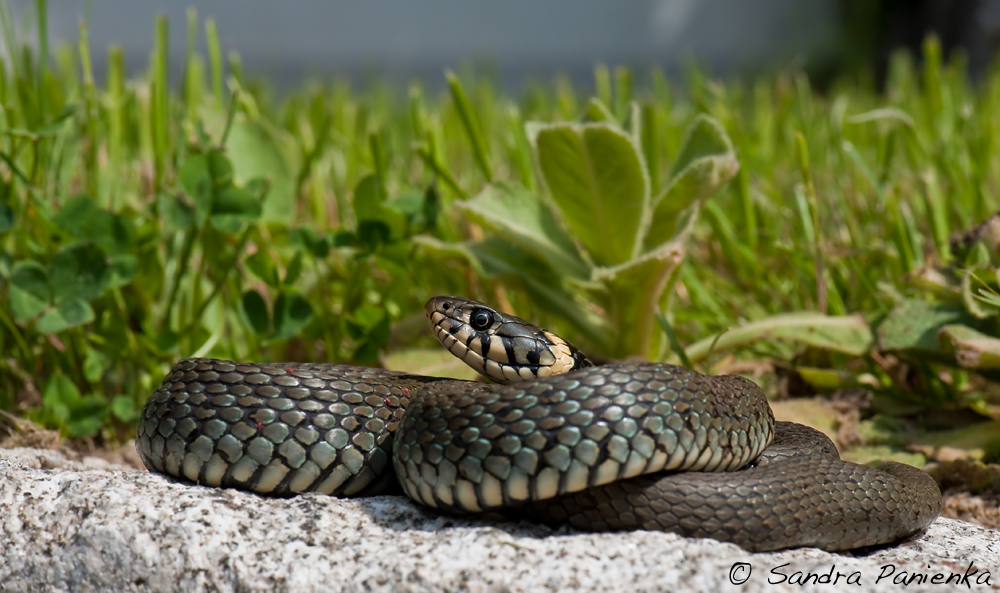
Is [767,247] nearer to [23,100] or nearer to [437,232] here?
[437,232]

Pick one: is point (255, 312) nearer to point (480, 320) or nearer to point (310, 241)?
point (310, 241)

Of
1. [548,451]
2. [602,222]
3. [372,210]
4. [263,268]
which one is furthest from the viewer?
[372,210]

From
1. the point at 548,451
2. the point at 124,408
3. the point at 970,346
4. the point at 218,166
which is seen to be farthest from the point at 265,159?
the point at 970,346

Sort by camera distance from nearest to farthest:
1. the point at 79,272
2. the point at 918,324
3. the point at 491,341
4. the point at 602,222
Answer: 1. the point at 491,341
2. the point at 918,324
3. the point at 79,272
4. the point at 602,222

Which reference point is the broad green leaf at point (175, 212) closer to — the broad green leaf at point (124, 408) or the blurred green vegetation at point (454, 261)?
the blurred green vegetation at point (454, 261)

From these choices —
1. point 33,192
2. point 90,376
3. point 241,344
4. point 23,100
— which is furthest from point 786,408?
point 23,100

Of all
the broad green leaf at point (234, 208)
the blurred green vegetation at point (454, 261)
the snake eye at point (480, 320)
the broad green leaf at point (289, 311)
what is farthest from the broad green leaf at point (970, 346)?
the broad green leaf at point (234, 208)
